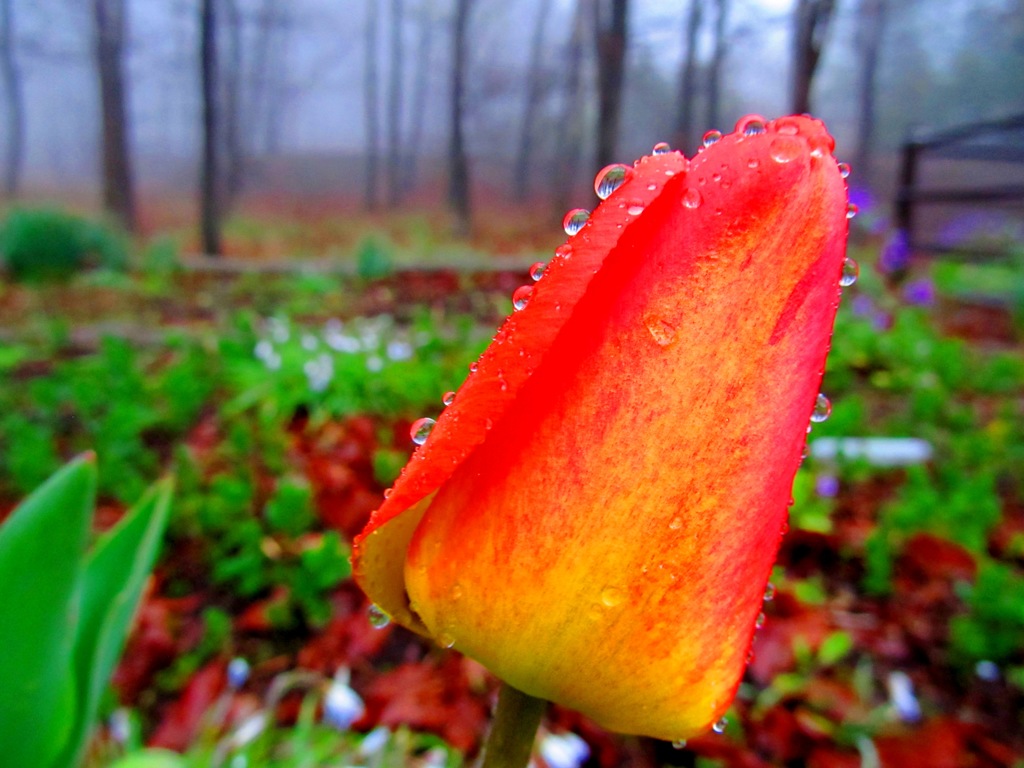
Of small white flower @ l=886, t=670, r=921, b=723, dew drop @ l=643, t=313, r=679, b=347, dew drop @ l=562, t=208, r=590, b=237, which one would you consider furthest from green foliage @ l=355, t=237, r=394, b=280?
dew drop @ l=643, t=313, r=679, b=347

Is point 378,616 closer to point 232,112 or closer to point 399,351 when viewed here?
point 399,351

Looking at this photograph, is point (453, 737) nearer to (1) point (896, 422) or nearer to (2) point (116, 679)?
(2) point (116, 679)

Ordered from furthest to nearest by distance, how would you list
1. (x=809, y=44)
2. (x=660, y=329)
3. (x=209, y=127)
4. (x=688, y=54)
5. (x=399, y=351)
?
(x=688, y=54), (x=209, y=127), (x=809, y=44), (x=399, y=351), (x=660, y=329)

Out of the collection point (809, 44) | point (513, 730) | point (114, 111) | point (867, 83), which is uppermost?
point (867, 83)

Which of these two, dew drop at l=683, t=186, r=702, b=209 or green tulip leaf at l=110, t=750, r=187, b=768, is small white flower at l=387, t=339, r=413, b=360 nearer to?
green tulip leaf at l=110, t=750, r=187, b=768

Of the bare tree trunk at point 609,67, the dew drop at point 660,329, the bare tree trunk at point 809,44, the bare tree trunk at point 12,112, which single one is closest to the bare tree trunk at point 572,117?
the bare tree trunk at point 609,67

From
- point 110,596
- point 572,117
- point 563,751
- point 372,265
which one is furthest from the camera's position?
point 572,117

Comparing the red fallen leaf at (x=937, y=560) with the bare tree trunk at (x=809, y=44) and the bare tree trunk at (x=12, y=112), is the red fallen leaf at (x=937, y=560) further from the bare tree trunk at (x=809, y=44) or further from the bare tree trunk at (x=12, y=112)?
the bare tree trunk at (x=12, y=112)

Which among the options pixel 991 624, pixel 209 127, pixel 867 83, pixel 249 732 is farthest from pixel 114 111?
pixel 867 83
